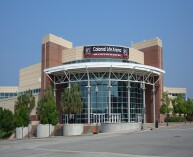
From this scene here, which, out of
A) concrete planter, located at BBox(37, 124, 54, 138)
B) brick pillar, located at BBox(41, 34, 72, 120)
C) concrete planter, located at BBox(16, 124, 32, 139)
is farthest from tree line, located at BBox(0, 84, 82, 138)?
brick pillar, located at BBox(41, 34, 72, 120)

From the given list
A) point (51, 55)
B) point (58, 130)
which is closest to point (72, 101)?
point (58, 130)

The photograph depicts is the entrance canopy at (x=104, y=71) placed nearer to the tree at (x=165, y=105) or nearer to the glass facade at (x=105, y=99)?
the glass facade at (x=105, y=99)

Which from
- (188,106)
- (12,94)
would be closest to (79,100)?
(188,106)

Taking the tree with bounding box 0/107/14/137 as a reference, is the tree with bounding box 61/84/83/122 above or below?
above

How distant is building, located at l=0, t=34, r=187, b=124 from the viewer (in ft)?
193

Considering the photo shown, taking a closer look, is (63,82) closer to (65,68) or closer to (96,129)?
(65,68)

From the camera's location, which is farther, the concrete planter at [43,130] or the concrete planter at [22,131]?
the concrete planter at [22,131]

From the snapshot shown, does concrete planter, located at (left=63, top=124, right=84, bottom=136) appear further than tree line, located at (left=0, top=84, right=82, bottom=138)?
No

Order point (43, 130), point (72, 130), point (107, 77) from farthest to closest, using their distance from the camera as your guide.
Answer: point (107, 77) < point (43, 130) < point (72, 130)

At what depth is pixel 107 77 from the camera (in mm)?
60938

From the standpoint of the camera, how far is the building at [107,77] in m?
58.9

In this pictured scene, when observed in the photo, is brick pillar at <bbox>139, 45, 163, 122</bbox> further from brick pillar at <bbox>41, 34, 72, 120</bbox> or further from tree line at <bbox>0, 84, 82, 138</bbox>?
brick pillar at <bbox>41, 34, 72, 120</bbox>

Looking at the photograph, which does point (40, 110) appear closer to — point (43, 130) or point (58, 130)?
point (43, 130)

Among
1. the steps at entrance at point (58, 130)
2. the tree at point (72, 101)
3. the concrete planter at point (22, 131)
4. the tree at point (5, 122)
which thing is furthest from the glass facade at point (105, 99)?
the tree at point (5, 122)
